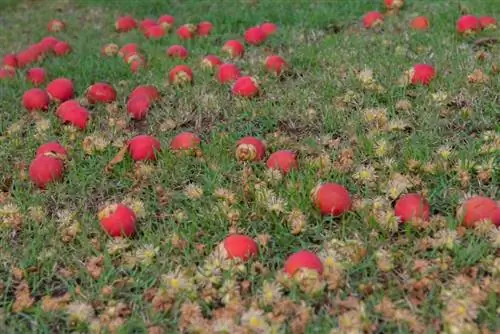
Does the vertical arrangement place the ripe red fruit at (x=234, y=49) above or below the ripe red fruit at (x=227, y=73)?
below

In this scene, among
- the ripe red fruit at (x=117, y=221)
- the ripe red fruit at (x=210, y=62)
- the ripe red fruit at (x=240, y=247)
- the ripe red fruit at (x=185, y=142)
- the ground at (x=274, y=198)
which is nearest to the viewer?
the ground at (x=274, y=198)

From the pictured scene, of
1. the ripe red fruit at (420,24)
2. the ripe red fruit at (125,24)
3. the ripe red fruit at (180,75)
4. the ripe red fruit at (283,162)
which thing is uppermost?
the ripe red fruit at (283,162)

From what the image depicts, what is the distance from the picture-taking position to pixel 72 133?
366 centimetres

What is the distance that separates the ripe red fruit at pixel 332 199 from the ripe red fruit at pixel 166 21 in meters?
3.19

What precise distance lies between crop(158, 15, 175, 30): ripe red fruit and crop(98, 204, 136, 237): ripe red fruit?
304 cm

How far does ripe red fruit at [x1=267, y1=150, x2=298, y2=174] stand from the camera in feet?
9.91

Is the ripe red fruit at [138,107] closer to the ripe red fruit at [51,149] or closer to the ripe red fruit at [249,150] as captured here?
the ripe red fruit at [51,149]

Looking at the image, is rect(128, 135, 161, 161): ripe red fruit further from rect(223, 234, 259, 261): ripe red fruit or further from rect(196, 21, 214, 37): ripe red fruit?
rect(196, 21, 214, 37): ripe red fruit

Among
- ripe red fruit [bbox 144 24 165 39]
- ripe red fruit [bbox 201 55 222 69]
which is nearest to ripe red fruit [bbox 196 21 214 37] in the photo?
ripe red fruit [bbox 144 24 165 39]

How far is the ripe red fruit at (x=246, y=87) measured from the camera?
3.86 meters

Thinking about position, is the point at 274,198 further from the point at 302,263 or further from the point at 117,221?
the point at 117,221

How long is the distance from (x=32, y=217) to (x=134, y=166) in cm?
57

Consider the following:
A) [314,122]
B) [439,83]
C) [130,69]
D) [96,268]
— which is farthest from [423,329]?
[130,69]

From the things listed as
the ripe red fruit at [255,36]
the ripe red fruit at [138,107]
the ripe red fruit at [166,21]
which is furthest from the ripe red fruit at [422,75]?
the ripe red fruit at [166,21]
